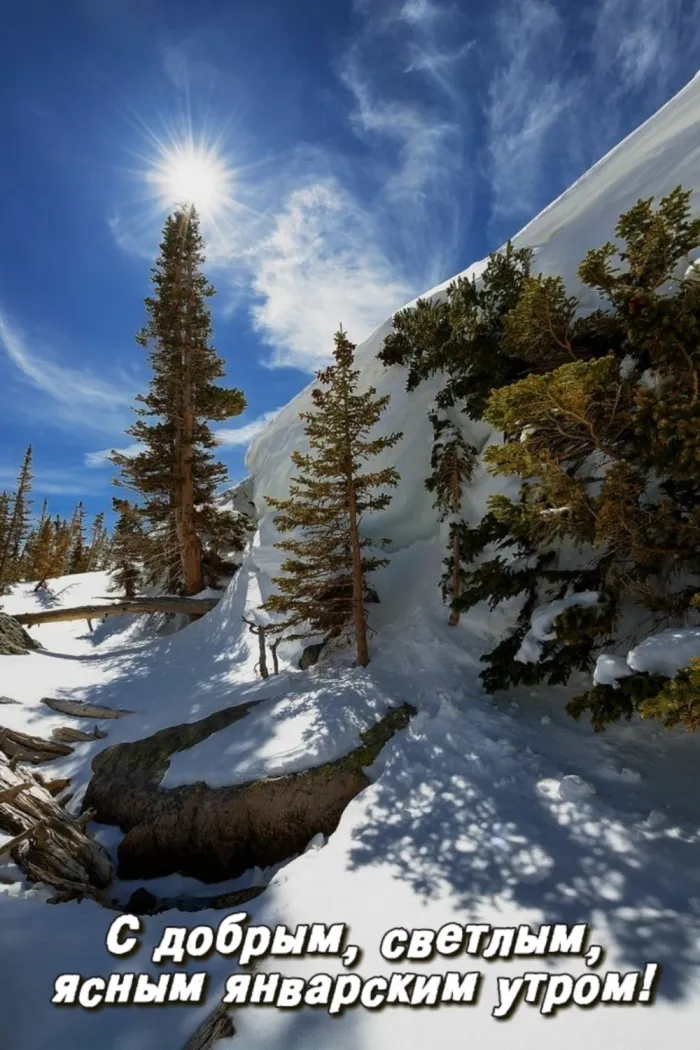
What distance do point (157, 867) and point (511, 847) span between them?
22.3 feet

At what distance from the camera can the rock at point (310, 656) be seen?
1373cm

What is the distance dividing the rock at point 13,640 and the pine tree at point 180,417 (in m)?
6.55

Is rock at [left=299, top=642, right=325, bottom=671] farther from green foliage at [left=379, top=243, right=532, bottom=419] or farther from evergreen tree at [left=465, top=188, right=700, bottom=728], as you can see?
green foliage at [left=379, top=243, right=532, bottom=419]

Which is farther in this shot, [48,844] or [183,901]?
[183,901]

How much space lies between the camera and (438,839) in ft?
19.4

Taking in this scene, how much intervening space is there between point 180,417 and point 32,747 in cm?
1517

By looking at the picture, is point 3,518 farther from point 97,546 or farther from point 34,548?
point 97,546

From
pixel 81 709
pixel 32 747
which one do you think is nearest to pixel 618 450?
pixel 32 747

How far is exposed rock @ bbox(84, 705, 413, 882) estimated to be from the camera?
788 cm

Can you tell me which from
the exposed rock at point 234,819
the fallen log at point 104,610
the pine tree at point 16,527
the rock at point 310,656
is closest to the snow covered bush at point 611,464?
the exposed rock at point 234,819

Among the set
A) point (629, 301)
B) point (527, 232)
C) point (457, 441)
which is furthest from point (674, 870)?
point (527, 232)

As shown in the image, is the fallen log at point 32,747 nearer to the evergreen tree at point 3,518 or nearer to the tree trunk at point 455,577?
the tree trunk at point 455,577

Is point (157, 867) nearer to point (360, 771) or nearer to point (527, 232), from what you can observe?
point (360, 771)

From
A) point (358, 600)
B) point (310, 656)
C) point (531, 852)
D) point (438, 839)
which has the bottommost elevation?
point (438, 839)
